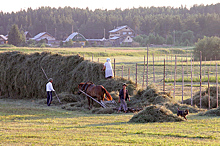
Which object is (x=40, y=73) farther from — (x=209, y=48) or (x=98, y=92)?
(x=209, y=48)

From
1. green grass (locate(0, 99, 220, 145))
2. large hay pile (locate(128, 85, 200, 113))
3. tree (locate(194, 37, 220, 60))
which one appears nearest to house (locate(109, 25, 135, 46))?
A: tree (locate(194, 37, 220, 60))

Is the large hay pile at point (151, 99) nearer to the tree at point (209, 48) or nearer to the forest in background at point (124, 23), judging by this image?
the tree at point (209, 48)

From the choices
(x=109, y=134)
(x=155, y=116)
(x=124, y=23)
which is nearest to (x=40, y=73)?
(x=155, y=116)

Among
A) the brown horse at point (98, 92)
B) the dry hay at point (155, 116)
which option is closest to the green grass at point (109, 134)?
the dry hay at point (155, 116)

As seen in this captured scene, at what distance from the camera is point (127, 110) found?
732 inches

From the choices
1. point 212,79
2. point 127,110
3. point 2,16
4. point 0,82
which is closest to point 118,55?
point 212,79

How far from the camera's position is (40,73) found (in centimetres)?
2686

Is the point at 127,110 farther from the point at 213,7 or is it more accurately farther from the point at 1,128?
the point at 213,7

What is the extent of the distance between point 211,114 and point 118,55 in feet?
181

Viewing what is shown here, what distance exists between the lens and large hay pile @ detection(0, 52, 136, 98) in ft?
82.1

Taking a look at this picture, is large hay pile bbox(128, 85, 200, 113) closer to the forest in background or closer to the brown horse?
the brown horse

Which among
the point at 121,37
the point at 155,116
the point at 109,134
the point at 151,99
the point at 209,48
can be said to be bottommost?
the point at 151,99

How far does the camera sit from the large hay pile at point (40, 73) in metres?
25.0

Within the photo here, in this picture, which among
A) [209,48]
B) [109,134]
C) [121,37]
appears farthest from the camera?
[121,37]
